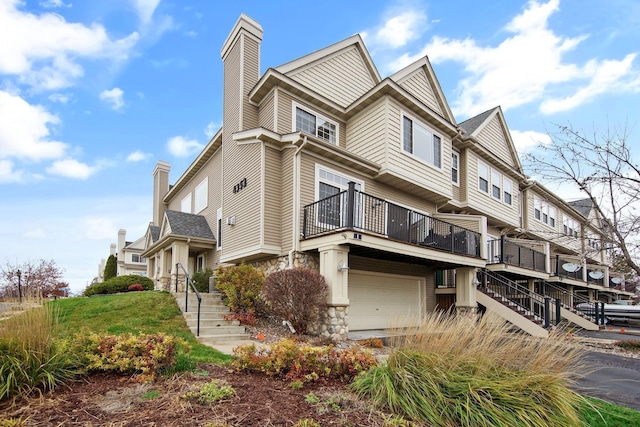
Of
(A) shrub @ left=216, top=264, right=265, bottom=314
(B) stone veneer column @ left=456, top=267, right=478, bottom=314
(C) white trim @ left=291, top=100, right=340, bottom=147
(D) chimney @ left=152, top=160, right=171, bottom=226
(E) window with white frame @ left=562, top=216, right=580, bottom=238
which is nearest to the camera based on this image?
(A) shrub @ left=216, top=264, right=265, bottom=314

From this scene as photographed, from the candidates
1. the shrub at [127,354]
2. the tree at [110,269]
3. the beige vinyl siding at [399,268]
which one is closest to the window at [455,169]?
the beige vinyl siding at [399,268]

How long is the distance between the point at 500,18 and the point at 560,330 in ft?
24.1

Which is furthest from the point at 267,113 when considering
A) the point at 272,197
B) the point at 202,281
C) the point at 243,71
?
the point at 202,281

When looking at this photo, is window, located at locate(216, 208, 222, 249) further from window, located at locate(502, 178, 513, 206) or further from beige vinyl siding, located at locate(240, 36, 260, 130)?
window, located at locate(502, 178, 513, 206)

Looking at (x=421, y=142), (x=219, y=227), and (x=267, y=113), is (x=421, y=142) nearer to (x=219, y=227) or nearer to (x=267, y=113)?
(x=267, y=113)

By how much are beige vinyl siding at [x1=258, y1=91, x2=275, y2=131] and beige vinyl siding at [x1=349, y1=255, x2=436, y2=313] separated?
5088mm

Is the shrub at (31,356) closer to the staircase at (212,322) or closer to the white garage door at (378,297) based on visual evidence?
the staircase at (212,322)

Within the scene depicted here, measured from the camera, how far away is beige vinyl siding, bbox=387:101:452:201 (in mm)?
12773

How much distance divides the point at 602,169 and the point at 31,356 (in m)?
9.30

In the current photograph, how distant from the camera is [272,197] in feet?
38.0

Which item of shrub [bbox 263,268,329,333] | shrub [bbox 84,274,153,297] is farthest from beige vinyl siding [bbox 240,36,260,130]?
shrub [bbox 84,274,153,297]

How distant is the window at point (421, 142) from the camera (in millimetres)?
13441

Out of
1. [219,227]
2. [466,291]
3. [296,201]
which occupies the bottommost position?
[466,291]

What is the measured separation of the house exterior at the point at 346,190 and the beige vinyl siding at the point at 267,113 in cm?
8
